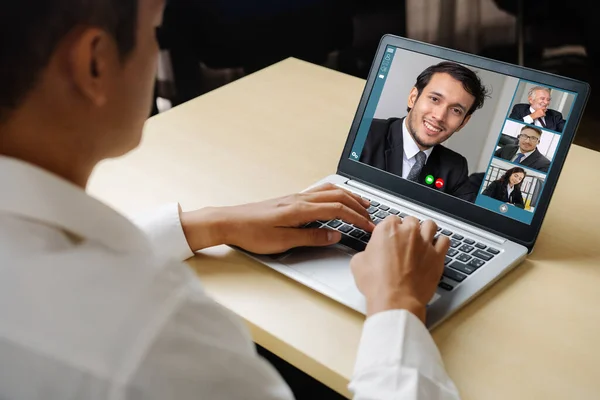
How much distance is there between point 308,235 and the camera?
0.90 meters

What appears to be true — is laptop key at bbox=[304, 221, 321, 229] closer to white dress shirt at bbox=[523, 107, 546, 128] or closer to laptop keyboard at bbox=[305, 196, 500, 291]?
laptop keyboard at bbox=[305, 196, 500, 291]

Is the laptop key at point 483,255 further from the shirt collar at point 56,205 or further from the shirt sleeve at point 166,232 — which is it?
the shirt collar at point 56,205

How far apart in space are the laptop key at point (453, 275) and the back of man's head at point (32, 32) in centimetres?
53

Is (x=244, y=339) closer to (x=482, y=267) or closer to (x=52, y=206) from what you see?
(x=52, y=206)

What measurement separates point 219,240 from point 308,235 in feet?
0.42

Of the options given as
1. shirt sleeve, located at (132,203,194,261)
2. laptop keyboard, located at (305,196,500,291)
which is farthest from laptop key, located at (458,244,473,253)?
shirt sleeve, located at (132,203,194,261)

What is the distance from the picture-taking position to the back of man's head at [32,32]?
48cm

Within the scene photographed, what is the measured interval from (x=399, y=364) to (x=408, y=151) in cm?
43

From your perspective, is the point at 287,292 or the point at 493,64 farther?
the point at 493,64

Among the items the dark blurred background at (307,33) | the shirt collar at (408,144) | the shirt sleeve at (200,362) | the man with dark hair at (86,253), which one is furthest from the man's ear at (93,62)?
the dark blurred background at (307,33)

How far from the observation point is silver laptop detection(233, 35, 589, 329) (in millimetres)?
879

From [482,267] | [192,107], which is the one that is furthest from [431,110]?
[192,107]

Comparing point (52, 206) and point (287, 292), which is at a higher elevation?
point (52, 206)

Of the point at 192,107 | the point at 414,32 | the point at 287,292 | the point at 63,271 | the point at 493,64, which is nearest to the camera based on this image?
the point at 63,271
